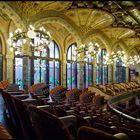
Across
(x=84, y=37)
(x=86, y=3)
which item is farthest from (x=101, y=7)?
(x=84, y=37)

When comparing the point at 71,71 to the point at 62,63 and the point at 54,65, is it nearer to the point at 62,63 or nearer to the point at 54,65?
the point at 62,63

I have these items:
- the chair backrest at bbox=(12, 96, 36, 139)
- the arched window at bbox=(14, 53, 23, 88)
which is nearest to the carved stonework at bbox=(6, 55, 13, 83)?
the arched window at bbox=(14, 53, 23, 88)

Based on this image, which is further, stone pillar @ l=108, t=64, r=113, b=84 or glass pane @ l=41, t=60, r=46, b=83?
stone pillar @ l=108, t=64, r=113, b=84

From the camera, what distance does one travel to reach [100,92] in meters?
18.0

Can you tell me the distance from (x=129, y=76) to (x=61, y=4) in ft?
66.8

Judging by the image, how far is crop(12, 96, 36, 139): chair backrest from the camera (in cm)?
373

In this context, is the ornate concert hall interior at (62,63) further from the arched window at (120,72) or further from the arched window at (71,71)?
the arched window at (120,72)

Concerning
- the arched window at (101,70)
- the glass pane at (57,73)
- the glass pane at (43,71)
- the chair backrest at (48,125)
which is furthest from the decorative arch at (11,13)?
the arched window at (101,70)

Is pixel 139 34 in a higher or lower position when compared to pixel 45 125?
higher

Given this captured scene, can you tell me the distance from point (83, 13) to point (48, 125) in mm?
14432

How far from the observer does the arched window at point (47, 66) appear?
19.4m

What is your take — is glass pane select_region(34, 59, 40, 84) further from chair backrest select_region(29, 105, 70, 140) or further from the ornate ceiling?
chair backrest select_region(29, 105, 70, 140)

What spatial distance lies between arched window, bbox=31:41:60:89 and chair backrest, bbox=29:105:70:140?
1592 centimetres

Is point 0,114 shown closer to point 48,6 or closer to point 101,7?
point 48,6
